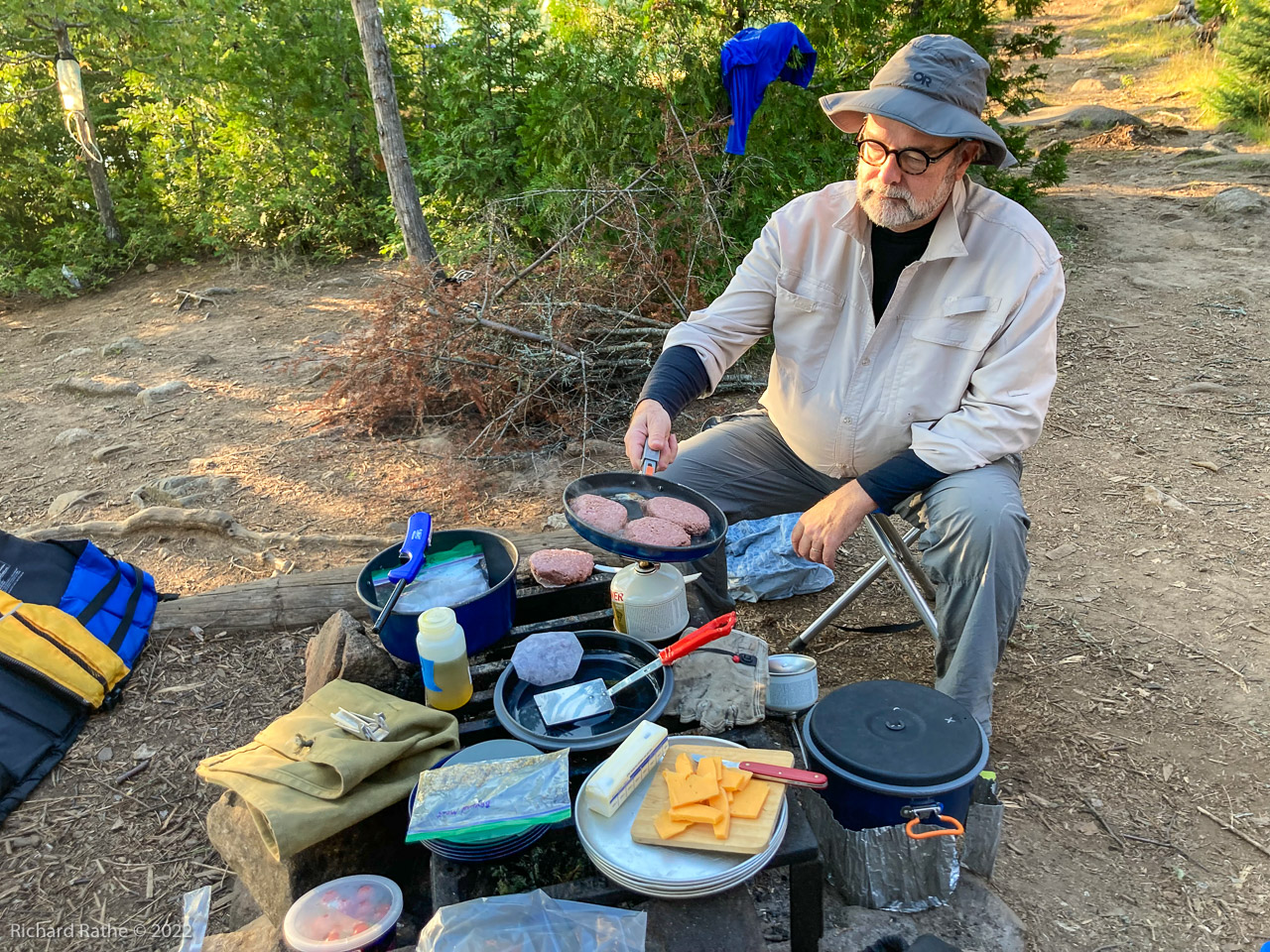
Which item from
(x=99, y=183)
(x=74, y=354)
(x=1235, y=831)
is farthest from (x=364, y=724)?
(x=99, y=183)

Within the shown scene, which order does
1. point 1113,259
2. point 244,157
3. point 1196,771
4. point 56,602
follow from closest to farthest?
point 1196,771
point 56,602
point 1113,259
point 244,157

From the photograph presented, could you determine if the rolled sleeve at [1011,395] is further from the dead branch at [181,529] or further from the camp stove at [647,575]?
the dead branch at [181,529]

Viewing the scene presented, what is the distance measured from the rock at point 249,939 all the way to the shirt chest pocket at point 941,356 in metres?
2.04

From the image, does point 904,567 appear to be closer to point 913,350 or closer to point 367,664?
point 913,350

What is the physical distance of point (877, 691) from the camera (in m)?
1.94

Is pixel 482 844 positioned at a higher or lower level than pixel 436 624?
lower

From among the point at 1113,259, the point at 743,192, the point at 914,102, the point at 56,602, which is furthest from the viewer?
the point at 1113,259

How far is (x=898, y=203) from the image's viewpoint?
7.63ft

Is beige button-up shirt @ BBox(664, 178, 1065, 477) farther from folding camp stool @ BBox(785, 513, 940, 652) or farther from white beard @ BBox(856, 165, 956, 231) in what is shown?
folding camp stool @ BBox(785, 513, 940, 652)

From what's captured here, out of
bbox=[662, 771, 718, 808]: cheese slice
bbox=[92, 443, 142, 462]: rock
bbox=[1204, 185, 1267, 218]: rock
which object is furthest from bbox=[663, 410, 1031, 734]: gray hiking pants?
bbox=[1204, 185, 1267, 218]: rock

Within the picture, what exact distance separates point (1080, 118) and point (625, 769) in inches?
476

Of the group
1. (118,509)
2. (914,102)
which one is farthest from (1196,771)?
(118,509)

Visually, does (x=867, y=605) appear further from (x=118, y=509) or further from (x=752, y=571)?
(x=118, y=509)

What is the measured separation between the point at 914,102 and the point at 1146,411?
3.27 m
